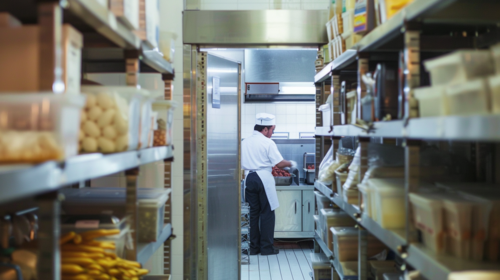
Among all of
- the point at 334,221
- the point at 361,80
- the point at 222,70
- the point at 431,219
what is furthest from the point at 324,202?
the point at 431,219

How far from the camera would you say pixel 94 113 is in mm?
1356

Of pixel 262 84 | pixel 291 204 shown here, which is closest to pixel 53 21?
pixel 291 204

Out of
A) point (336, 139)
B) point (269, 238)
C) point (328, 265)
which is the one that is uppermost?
point (336, 139)

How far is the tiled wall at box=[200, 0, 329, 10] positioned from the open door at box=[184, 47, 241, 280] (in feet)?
1.36

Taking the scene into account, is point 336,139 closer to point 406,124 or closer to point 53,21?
point 406,124

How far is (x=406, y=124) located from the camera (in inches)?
53.3

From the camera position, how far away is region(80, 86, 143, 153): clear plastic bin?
1328 millimetres

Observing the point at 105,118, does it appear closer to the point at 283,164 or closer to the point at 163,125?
the point at 163,125

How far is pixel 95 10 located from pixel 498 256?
4.76 ft

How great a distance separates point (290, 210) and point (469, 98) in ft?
15.1

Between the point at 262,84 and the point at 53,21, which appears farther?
the point at 262,84

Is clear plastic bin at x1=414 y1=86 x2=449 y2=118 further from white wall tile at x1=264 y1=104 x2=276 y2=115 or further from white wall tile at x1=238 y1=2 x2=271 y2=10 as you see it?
white wall tile at x1=264 y1=104 x2=276 y2=115

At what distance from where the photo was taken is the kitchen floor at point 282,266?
4480 millimetres

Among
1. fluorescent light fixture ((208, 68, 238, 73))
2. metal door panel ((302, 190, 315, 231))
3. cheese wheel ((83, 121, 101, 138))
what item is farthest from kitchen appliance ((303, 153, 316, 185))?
cheese wheel ((83, 121, 101, 138))
